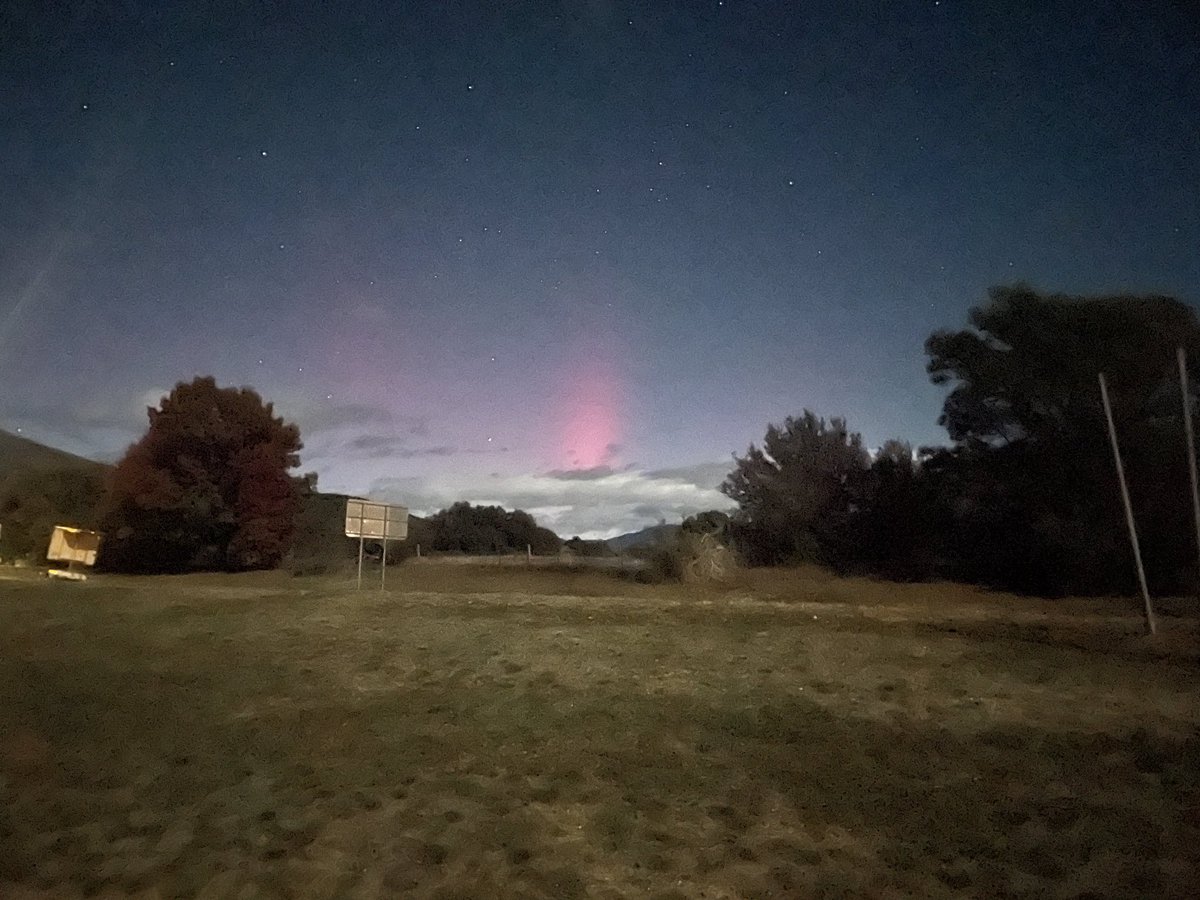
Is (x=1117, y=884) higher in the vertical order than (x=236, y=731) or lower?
lower

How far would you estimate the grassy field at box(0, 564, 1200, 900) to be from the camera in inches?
284

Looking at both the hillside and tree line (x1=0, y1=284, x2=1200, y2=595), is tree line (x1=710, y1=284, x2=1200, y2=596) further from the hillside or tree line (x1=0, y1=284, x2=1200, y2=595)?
the hillside

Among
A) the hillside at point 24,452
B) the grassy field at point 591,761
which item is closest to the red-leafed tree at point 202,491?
the grassy field at point 591,761

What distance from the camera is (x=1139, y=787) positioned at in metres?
8.68

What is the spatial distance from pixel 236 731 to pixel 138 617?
8.99m

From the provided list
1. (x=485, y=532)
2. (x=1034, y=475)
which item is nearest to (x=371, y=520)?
(x=1034, y=475)

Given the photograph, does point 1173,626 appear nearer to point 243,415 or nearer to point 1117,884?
point 1117,884

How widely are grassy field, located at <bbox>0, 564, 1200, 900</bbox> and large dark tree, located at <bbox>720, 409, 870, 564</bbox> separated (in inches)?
852

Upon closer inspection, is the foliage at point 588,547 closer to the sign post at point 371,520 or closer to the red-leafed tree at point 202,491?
the red-leafed tree at point 202,491

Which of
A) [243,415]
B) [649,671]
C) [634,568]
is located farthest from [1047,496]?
[243,415]

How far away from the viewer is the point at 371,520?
24016mm

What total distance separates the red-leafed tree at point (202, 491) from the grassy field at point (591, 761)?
22720 mm

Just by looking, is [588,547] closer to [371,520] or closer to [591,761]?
[371,520]

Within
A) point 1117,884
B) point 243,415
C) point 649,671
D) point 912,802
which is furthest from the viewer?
point 243,415
